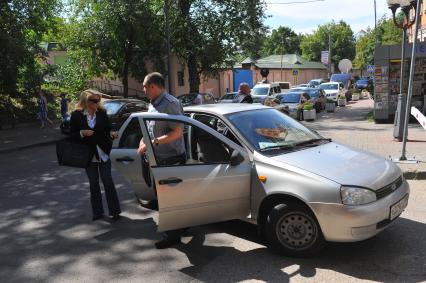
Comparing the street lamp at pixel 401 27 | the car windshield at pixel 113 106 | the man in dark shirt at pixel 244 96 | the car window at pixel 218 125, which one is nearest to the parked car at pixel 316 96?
the car windshield at pixel 113 106

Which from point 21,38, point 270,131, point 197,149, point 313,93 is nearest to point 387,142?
point 270,131

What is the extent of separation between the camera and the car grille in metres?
4.36

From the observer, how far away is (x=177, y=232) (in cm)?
508

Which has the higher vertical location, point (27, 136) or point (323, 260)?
point (323, 260)

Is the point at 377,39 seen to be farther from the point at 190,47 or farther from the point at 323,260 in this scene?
the point at 323,260

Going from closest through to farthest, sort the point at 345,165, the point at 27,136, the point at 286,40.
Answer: the point at 345,165 → the point at 27,136 → the point at 286,40

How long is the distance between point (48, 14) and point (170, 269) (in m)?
18.0

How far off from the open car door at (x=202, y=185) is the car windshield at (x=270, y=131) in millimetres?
332

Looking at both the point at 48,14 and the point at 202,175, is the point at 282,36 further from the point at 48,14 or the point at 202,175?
the point at 202,175

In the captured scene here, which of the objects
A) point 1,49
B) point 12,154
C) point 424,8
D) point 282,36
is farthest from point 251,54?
point 282,36

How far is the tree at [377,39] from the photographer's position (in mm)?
49156

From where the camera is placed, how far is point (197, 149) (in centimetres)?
524

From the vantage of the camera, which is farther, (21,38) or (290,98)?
(290,98)

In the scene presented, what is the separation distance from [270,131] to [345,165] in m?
0.98
